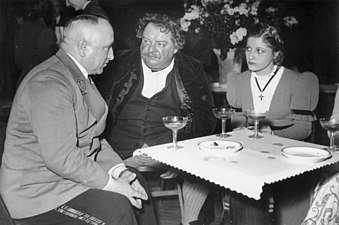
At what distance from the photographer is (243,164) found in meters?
1.48

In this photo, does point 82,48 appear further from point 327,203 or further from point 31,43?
point 327,203

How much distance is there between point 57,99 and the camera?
1.35 meters

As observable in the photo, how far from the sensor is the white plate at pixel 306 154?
1.51m

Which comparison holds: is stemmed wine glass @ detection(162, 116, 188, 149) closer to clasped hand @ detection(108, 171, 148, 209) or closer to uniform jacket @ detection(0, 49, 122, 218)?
clasped hand @ detection(108, 171, 148, 209)

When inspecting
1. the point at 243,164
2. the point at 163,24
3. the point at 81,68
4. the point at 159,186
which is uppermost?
the point at 163,24

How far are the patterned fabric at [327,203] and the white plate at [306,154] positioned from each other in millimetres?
250

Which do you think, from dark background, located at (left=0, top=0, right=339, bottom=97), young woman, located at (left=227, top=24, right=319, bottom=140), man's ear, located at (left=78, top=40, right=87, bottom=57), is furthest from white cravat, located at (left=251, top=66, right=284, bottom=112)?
man's ear, located at (left=78, top=40, right=87, bottom=57)

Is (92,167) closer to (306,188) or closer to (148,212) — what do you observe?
(148,212)

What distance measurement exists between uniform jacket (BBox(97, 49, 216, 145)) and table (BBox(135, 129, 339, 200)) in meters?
0.60

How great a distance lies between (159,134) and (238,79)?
0.59 metres

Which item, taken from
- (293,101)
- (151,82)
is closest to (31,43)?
(151,82)

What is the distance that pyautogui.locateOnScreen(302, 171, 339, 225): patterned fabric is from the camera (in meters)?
1.79

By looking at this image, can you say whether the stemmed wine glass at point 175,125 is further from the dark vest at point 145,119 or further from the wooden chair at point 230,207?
the dark vest at point 145,119

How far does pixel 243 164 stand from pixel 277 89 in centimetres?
95
